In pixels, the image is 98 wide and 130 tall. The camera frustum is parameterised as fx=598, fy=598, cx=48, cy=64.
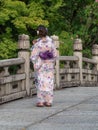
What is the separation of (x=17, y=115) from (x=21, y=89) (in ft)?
10.9

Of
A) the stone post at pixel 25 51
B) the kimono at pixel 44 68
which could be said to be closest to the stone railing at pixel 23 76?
the stone post at pixel 25 51

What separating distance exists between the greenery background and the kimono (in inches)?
402

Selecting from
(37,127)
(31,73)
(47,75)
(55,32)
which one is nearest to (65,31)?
(55,32)

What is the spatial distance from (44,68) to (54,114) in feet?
5.22

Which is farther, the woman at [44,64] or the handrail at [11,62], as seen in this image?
the handrail at [11,62]

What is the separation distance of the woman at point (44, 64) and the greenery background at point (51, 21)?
10210 millimetres

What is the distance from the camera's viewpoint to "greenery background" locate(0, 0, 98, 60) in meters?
24.0

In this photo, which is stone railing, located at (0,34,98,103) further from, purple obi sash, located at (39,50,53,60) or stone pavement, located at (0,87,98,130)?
purple obi sash, located at (39,50,53,60)

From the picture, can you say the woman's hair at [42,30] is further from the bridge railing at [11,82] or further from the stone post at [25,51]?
the stone post at [25,51]

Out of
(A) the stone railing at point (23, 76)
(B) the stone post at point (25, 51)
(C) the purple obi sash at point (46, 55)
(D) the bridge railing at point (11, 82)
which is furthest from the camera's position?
(B) the stone post at point (25, 51)

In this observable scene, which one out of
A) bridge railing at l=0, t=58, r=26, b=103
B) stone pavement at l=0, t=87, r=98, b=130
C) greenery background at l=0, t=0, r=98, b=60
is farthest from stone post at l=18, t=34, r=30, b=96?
greenery background at l=0, t=0, r=98, b=60

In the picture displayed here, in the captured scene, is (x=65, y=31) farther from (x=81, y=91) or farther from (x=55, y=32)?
(x=81, y=91)

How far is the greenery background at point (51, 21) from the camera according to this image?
78.9 ft

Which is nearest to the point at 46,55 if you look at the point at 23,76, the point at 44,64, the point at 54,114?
the point at 44,64
